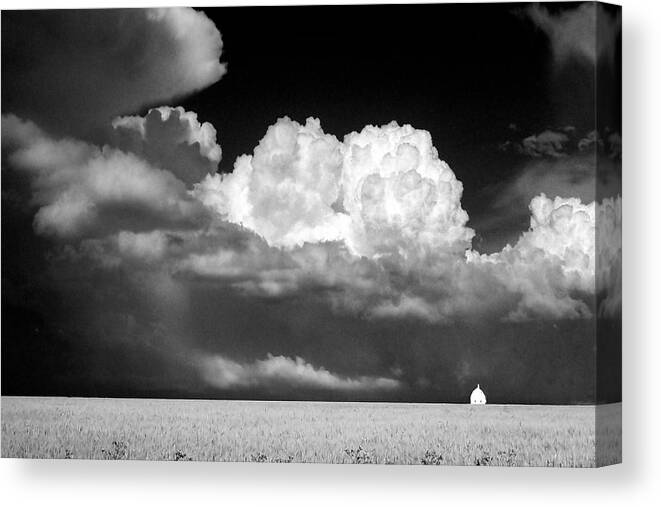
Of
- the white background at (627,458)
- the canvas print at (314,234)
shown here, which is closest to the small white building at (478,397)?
the canvas print at (314,234)

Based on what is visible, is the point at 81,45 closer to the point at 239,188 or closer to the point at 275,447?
the point at 239,188

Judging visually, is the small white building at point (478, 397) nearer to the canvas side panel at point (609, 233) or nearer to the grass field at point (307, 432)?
Result: the grass field at point (307, 432)

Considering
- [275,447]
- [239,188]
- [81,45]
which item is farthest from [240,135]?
[275,447]

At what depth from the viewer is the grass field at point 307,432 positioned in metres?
14.4

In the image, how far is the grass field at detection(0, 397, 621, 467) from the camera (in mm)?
14414

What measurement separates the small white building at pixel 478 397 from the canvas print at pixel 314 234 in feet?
0.08

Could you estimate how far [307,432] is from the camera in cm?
1474

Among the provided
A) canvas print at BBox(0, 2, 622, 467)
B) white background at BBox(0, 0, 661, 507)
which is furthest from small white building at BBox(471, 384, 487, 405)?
white background at BBox(0, 0, 661, 507)

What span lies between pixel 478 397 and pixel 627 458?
1293 millimetres

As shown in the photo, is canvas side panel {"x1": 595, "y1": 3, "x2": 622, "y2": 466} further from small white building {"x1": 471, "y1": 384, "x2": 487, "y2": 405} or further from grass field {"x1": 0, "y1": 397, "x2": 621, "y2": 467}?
small white building {"x1": 471, "y1": 384, "x2": 487, "y2": 405}

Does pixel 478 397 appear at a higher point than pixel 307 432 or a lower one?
higher

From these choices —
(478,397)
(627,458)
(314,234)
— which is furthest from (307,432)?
(627,458)

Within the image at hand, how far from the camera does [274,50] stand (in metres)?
14.9

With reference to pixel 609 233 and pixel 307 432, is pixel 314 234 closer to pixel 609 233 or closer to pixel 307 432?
pixel 307 432
